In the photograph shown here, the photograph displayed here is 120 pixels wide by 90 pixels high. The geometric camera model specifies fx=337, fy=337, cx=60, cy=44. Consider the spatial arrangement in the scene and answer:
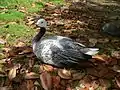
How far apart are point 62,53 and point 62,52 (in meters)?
0.02

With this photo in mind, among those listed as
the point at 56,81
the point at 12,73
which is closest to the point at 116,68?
the point at 56,81

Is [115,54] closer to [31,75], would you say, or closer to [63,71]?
[63,71]

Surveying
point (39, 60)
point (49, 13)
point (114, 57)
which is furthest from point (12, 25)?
point (114, 57)

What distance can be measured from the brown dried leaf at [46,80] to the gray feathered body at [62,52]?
269 mm

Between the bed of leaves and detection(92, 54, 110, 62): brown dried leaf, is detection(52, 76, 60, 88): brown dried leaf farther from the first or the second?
detection(92, 54, 110, 62): brown dried leaf

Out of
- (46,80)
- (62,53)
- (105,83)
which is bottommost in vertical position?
(105,83)

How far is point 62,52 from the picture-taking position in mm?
5457

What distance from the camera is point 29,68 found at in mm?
5684

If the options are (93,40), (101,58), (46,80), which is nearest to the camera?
(46,80)

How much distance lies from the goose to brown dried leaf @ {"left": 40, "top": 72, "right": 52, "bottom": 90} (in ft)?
0.88

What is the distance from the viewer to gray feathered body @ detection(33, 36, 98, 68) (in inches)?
213

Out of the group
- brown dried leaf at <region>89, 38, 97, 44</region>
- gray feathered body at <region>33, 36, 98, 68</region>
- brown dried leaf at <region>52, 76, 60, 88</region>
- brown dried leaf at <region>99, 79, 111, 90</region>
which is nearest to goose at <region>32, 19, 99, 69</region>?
gray feathered body at <region>33, 36, 98, 68</region>

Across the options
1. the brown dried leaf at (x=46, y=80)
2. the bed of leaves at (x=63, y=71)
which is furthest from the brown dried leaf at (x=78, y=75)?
the brown dried leaf at (x=46, y=80)

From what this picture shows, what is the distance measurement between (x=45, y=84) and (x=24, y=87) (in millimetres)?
330
